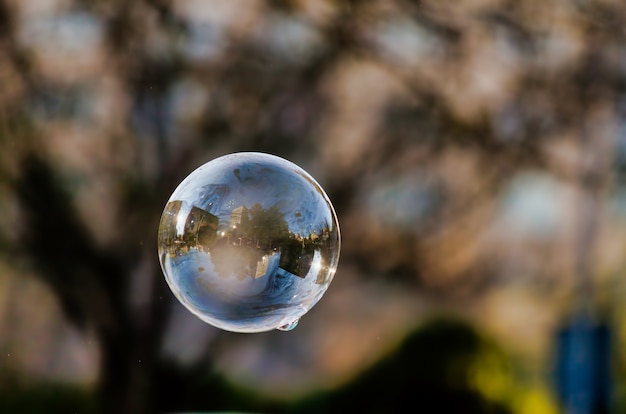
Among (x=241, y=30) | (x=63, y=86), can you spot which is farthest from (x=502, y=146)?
(x=63, y=86)

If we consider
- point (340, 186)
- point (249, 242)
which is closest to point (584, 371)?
point (249, 242)

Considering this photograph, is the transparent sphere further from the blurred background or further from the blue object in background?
the blurred background

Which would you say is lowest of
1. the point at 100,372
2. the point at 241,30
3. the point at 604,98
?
the point at 100,372

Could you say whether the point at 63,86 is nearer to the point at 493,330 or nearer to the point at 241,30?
the point at 241,30

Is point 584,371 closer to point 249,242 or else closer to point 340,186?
point 249,242

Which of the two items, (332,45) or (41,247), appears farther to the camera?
(332,45)

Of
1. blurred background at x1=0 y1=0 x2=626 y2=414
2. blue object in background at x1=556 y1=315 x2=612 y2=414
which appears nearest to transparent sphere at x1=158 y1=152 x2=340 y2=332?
blue object in background at x1=556 y1=315 x2=612 y2=414

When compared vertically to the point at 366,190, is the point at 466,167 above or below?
above
